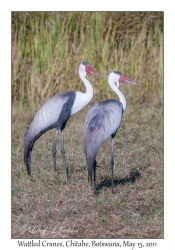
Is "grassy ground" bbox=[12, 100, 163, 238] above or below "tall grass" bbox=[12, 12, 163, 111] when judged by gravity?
below

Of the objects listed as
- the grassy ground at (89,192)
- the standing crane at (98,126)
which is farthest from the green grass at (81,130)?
the standing crane at (98,126)

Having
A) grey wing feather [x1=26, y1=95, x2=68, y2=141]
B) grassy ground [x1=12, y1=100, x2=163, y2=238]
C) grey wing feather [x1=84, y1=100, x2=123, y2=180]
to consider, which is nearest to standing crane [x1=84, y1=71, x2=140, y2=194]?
grey wing feather [x1=84, y1=100, x2=123, y2=180]

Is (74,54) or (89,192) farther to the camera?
(74,54)

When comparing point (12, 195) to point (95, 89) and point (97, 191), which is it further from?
point (95, 89)

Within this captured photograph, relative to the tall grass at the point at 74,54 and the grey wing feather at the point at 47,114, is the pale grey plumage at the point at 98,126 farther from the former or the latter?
the tall grass at the point at 74,54

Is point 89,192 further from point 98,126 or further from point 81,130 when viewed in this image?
point 81,130

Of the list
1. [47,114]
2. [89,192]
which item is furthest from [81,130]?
[89,192]

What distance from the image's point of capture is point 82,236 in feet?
15.1

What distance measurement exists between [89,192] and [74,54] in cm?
370

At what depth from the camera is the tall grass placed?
8.60m

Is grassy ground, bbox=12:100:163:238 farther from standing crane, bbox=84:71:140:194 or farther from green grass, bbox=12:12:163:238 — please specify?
standing crane, bbox=84:71:140:194

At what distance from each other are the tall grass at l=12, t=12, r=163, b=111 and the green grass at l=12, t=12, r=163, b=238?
2 centimetres

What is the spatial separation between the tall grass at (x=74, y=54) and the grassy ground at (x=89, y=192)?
101cm

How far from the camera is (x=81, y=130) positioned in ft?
25.8
